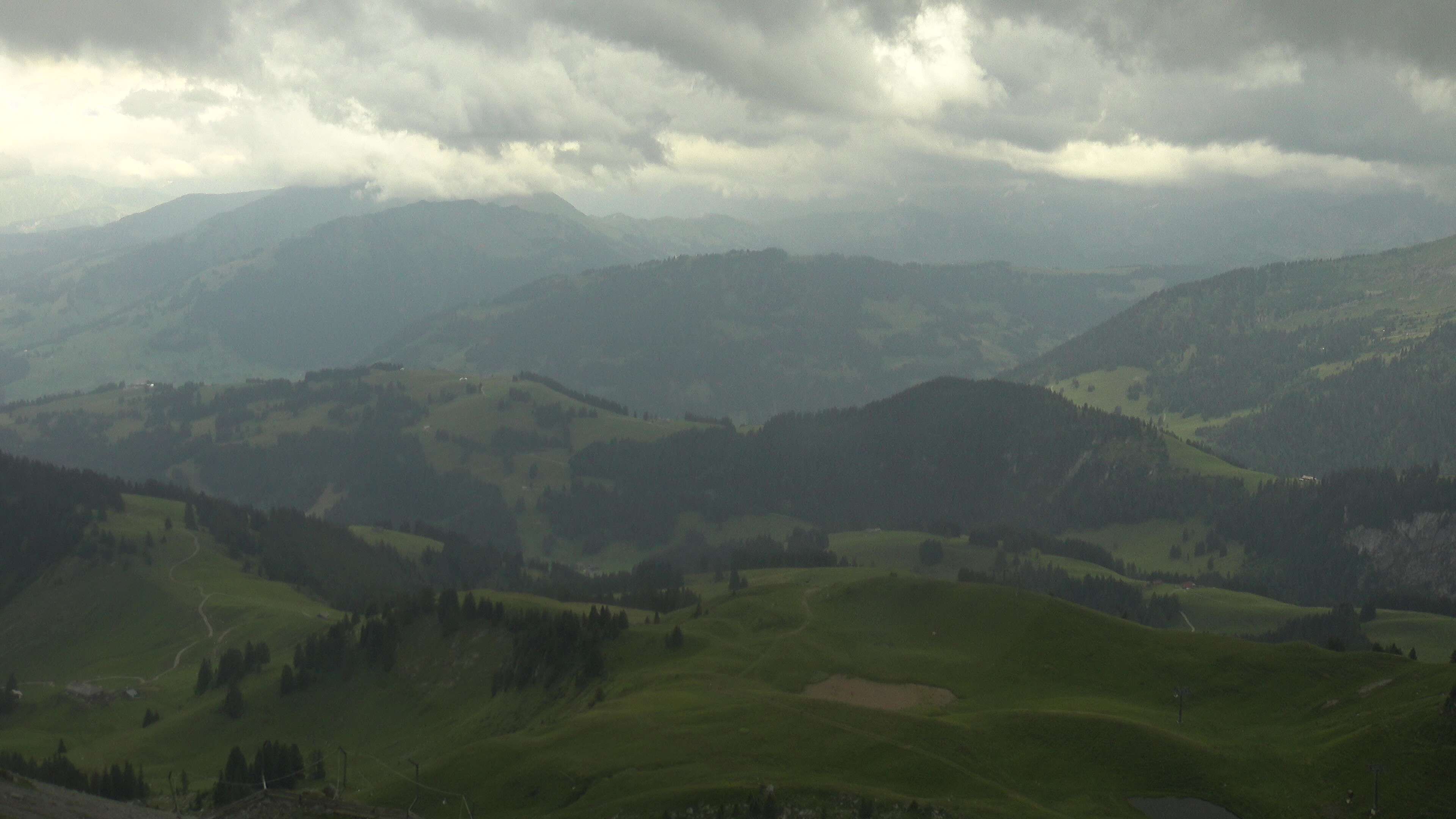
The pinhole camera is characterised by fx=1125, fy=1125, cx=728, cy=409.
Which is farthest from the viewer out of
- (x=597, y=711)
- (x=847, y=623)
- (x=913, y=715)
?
(x=847, y=623)

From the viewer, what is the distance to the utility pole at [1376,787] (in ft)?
270

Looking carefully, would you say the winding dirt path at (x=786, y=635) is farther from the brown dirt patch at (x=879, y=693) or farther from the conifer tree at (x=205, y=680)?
the conifer tree at (x=205, y=680)

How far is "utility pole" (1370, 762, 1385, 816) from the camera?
270 ft

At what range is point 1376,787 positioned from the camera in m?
83.6

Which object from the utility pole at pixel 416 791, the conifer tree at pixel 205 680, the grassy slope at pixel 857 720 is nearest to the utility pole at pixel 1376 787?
the grassy slope at pixel 857 720

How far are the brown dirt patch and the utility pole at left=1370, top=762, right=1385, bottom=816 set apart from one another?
1870 inches

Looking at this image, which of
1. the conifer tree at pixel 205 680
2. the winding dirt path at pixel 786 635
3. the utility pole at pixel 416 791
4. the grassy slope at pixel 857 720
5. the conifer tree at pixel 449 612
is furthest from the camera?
the conifer tree at pixel 205 680

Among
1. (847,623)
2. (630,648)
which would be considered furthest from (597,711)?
(847,623)

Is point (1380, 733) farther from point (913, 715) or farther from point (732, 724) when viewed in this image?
point (732, 724)

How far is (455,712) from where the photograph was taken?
519 feet

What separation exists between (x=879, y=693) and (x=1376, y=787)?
59232 mm

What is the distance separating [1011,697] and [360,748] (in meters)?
88.8

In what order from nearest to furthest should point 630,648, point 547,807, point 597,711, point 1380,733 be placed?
point 1380,733, point 547,807, point 597,711, point 630,648

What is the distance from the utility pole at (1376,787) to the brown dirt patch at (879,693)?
4749 centimetres
